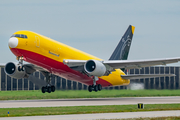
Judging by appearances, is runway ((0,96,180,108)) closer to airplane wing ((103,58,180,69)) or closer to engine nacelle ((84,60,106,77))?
engine nacelle ((84,60,106,77))

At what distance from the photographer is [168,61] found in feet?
130

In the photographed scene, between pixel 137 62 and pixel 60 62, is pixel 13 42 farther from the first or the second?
pixel 137 62

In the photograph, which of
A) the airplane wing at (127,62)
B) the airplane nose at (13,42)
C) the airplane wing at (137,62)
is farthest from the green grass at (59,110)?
the airplane wing at (137,62)

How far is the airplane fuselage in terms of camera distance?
34.6 meters

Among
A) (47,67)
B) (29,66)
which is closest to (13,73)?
(29,66)

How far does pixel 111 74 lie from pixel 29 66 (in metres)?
12.9

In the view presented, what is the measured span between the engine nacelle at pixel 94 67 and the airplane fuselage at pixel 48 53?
7.63 feet

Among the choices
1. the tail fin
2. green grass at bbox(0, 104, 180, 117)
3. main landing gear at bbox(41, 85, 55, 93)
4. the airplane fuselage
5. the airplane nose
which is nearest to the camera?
green grass at bbox(0, 104, 180, 117)

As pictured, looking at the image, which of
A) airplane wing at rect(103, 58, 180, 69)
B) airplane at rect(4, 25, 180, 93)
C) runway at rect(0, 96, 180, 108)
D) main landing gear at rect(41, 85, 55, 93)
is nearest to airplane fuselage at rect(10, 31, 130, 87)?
airplane at rect(4, 25, 180, 93)

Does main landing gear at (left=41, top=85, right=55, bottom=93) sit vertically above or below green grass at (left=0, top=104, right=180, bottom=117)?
above

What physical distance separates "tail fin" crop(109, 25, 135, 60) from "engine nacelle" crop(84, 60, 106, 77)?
9780 millimetres

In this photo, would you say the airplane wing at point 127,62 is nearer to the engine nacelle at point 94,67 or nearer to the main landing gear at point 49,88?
the engine nacelle at point 94,67

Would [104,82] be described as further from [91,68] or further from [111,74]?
[91,68]

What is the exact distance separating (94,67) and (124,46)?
1341 cm
